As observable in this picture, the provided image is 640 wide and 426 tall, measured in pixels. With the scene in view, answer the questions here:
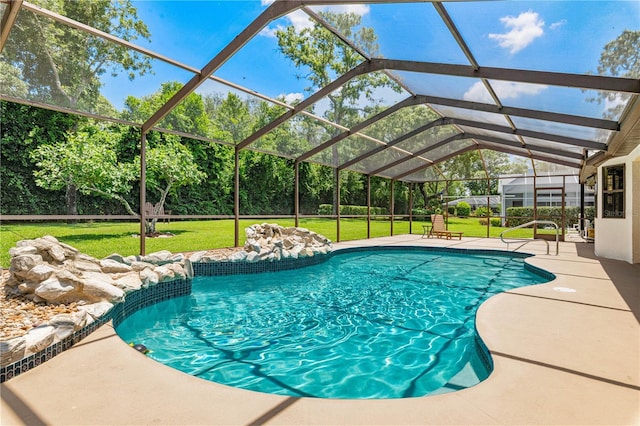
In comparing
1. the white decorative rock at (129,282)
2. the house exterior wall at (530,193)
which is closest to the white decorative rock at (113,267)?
the white decorative rock at (129,282)

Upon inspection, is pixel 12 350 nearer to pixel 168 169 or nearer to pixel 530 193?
pixel 168 169

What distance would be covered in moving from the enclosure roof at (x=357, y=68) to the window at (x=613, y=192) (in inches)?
23.0

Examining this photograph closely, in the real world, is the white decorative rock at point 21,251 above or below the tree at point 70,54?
below

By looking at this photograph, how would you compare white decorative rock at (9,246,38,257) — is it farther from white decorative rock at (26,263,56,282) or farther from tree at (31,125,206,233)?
tree at (31,125,206,233)

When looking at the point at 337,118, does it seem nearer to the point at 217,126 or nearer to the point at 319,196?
the point at 217,126

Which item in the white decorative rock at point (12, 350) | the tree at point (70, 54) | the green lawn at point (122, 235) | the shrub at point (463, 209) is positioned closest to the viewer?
the white decorative rock at point (12, 350)

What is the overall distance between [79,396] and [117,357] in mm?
547

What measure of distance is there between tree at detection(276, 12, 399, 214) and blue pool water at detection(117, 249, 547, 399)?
14.0 feet

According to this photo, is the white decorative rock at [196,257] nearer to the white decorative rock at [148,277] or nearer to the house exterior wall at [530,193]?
the white decorative rock at [148,277]

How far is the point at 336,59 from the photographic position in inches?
450

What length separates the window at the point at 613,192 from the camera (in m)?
7.50

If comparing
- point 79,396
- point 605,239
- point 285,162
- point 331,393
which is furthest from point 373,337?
point 285,162

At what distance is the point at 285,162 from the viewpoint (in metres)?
19.5

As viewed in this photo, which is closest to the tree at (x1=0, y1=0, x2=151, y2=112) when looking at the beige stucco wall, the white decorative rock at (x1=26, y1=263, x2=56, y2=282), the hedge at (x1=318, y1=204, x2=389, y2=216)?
the white decorative rock at (x1=26, y1=263, x2=56, y2=282)
